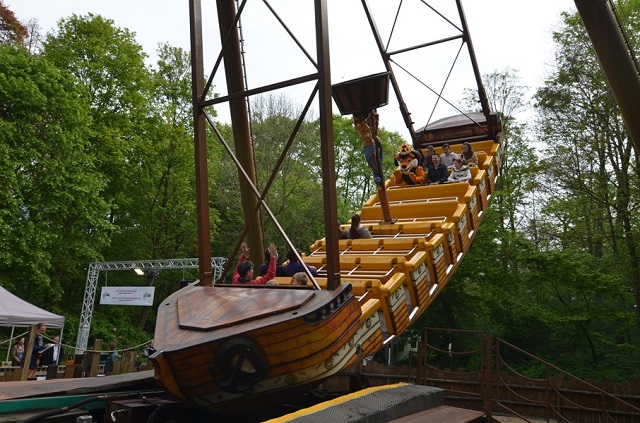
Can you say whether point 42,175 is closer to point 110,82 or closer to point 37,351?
point 110,82

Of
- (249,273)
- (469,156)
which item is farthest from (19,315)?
(469,156)

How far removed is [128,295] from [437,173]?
12.2 m

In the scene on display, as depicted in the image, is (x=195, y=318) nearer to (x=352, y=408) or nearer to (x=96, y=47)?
(x=352, y=408)

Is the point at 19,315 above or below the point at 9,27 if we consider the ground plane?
below

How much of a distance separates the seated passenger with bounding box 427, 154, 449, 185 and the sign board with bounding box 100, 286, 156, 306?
35.8 ft

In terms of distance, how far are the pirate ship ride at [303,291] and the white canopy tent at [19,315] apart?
6.81 meters

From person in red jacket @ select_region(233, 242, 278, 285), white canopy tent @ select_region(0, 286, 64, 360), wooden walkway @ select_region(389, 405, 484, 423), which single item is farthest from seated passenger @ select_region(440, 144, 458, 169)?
white canopy tent @ select_region(0, 286, 64, 360)

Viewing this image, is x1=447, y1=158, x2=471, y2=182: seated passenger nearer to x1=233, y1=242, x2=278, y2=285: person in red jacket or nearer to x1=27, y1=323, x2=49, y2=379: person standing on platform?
x1=233, y1=242, x2=278, y2=285: person in red jacket

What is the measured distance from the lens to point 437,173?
388 inches

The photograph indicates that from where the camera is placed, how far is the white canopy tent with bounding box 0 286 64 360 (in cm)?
1078

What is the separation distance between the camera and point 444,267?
7.06 m

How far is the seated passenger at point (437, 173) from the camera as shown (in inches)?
384

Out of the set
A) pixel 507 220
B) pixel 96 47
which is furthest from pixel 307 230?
pixel 96 47

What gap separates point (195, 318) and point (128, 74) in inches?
839
